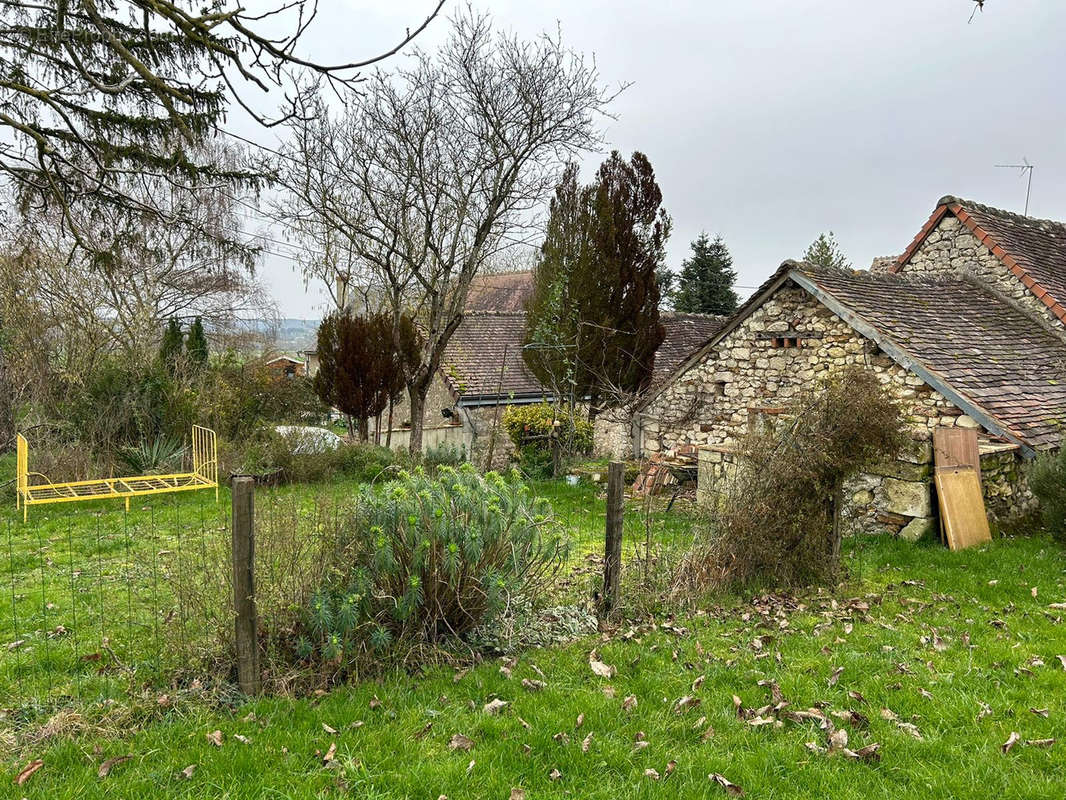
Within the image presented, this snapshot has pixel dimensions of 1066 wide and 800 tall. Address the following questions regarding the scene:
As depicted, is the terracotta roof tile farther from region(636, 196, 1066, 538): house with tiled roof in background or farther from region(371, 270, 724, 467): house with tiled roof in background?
region(636, 196, 1066, 538): house with tiled roof in background

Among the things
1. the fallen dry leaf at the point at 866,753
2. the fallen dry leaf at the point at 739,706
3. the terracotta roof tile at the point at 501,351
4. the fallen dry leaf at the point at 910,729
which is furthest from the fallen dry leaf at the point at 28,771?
the terracotta roof tile at the point at 501,351

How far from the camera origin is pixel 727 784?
3.15m

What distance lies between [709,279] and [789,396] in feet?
59.2

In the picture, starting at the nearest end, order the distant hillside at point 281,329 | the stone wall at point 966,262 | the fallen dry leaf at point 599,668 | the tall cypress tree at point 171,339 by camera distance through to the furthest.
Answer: the fallen dry leaf at point 599,668, the stone wall at point 966,262, the tall cypress tree at point 171,339, the distant hillside at point 281,329

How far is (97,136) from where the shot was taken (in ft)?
24.5

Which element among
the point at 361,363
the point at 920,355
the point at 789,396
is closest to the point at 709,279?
the point at 361,363

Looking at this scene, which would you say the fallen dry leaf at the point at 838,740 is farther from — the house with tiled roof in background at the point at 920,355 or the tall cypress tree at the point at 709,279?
the tall cypress tree at the point at 709,279

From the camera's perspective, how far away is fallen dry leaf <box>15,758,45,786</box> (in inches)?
123

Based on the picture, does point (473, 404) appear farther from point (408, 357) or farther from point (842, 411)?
point (842, 411)

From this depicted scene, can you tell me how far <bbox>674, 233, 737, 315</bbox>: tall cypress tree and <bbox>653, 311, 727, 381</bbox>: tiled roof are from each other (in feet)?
11.1

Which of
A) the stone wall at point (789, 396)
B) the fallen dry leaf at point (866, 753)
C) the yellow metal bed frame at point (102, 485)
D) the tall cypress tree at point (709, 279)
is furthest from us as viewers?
the tall cypress tree at point (709, 279)

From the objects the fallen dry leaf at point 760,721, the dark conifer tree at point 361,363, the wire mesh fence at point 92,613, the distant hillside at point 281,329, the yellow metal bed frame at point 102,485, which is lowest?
the fallen dry leaf at point 760,721

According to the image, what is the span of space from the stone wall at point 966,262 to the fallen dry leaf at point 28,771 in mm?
14104

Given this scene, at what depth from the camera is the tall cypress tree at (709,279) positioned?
1107 inches
